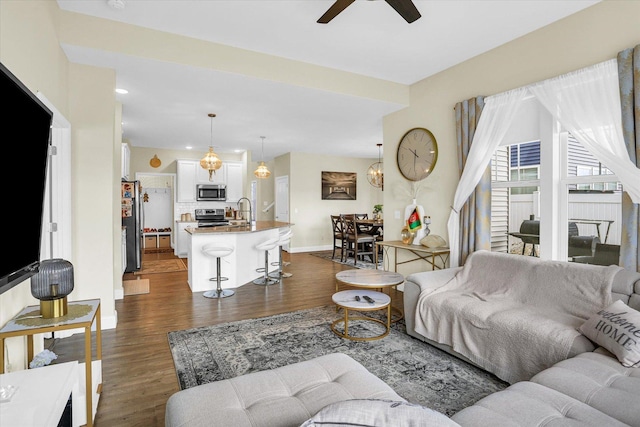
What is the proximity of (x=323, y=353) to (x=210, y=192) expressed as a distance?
6.28m

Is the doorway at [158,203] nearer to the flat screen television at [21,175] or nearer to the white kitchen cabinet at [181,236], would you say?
the white kitchen cabinet at [181,236]

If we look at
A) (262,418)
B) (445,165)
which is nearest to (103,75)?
(262,418)

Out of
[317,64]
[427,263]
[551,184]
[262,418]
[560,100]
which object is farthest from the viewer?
[427,263]

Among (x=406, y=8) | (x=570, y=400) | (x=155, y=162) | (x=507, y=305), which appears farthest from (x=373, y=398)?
(x=155, y=162)

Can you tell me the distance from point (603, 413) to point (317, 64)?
3.96m

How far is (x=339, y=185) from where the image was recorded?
9414mm

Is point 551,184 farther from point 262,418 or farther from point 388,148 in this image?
point 262,418

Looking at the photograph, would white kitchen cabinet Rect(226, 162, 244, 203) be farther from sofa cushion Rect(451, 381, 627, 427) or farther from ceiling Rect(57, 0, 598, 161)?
sofa cushion Rect(451, 381, 627, 427)

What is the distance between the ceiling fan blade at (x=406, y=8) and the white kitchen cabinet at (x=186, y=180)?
22.3ft

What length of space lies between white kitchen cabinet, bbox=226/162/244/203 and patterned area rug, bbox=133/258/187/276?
80.0 inches

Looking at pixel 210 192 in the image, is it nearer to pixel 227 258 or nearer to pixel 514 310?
pixel 227 258

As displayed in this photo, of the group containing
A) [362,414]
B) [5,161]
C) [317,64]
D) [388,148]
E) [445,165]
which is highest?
[317,64]

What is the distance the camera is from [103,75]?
3445 mm

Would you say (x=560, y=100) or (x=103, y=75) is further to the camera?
(x=103, y=75)
